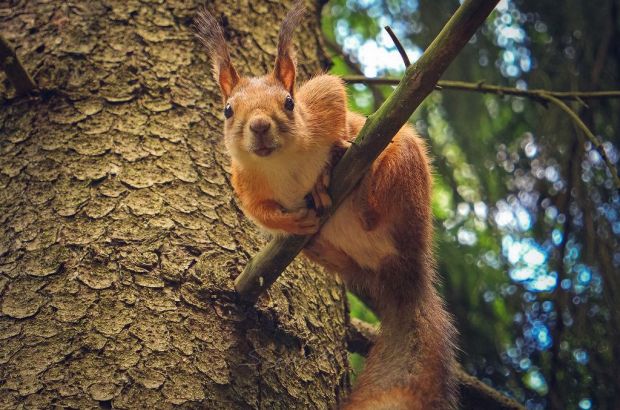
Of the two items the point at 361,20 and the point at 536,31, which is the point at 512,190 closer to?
the point at 536,31

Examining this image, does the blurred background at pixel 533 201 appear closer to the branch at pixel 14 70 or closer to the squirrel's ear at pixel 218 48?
the squirrel's ear at pixel 218 48

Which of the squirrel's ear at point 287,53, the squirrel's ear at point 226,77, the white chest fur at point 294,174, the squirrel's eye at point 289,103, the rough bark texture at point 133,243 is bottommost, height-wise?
the rough bark texture at point 133,243

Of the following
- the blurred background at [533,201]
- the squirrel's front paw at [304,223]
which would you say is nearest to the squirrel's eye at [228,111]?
the squirrel's front paw at [304,223]

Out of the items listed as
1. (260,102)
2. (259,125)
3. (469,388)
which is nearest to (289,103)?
(260,102)

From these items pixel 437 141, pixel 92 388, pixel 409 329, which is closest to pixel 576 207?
pixel 437 141

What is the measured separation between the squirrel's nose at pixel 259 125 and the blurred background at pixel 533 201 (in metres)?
1.60

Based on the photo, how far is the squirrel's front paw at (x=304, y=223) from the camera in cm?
234

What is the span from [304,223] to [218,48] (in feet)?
2.76

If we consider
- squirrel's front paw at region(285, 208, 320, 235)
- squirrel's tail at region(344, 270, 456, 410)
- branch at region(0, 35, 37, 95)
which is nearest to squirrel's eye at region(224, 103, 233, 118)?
squirrel's front paw at region(285, 208, 320, 235)

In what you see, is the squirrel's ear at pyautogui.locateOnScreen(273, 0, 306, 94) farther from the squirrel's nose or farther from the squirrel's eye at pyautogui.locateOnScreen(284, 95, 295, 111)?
the squirrel's nose

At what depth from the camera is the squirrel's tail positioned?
225 cm

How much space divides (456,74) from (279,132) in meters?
1.84

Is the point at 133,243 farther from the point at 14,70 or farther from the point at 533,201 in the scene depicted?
the point at 533,201

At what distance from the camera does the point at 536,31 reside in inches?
148
